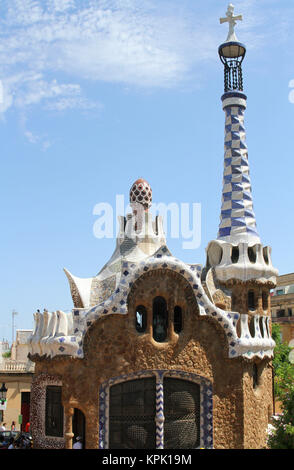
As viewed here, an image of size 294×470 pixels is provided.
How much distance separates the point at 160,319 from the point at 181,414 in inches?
101

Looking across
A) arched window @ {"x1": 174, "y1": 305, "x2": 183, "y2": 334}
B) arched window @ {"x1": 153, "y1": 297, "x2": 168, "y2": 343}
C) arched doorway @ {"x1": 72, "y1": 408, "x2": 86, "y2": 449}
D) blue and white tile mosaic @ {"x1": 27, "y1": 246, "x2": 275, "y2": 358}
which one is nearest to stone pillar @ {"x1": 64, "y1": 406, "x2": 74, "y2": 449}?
blue and white tile mosaic @ {"x1": 27, "y1": 246, "x2": 275, "y2": 358}

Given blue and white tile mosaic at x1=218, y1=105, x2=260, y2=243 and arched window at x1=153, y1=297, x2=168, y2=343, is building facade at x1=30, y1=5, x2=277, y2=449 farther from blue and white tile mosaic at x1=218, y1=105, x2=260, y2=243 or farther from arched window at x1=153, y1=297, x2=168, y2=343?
blue and white tile mosaic at x1=218, y1=105, x2=260, y2=243

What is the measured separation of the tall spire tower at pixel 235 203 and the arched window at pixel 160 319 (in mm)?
3386

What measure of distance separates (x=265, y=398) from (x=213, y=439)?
→ 2790 millimetres

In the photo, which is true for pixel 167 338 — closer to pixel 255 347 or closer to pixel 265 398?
pixel 255 347

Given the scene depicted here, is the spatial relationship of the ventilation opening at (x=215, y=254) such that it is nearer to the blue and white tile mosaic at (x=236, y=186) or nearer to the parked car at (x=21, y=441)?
the blue and white tile mosaic at (x=236, y=186)

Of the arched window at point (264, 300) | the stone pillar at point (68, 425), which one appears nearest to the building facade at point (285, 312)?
the arched window at point (264, 300)

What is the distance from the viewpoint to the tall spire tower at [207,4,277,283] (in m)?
18.6

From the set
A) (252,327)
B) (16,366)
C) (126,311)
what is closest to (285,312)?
(16,366)

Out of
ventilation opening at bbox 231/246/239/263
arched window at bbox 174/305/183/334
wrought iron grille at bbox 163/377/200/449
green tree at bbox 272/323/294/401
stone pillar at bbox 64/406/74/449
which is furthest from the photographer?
green tree at bbox 272/323/294/401

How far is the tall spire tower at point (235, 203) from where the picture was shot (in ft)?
61.2

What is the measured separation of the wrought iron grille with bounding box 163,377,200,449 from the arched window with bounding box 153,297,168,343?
1126 mm

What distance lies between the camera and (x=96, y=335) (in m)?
15.5
